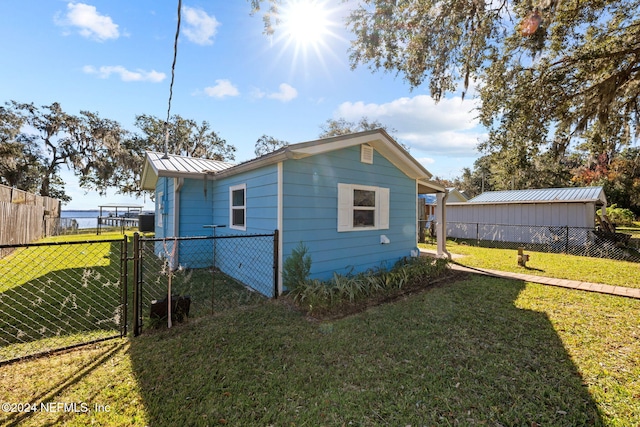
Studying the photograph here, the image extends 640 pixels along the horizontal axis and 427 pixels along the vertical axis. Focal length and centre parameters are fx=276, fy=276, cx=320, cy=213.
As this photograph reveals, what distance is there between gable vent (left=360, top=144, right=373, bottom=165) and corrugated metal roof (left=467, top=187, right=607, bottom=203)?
945 centimetres

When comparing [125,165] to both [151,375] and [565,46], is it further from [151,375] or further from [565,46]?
[565,46]

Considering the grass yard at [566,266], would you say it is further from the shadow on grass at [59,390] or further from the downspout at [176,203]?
the shadow on grass at [59,390]

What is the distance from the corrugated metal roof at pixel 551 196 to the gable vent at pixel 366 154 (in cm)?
945

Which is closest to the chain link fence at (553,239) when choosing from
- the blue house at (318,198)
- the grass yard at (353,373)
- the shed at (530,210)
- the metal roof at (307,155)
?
the shed at (530,210)

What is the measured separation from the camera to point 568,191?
11.7 m

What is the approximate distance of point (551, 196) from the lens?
11.7 metres

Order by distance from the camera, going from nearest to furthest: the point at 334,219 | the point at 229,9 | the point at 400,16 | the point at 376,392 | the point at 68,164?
the point at 376,392 < the point at 229,9 < the point at 334,219 < the point at 400,16 < the point at 68,164

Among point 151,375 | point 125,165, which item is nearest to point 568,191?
point 151,375

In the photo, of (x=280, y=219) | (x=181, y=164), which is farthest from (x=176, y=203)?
(x=280, y=219)

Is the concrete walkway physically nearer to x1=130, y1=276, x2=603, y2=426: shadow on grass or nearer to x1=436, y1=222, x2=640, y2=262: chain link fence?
x1=130, y1=276, x2=603, y2=426: shadow on grass

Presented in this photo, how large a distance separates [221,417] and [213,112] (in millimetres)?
9582

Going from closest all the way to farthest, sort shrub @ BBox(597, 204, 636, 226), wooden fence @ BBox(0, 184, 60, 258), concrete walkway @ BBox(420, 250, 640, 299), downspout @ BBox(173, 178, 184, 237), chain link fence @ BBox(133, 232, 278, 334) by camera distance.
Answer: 1. chain link fence @ BBox(133, 232, 278, 334)
2. concrete walkway @ BBox(420, 250, 640, 299)
3. downspout @ BBox(173, 178, 184, 237)
4. wooden fence @ BBox(0, 184, 60, 258)
5. shrub @ BBox(597, 204, 636, 226)

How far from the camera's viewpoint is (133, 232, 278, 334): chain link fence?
3.57 metres

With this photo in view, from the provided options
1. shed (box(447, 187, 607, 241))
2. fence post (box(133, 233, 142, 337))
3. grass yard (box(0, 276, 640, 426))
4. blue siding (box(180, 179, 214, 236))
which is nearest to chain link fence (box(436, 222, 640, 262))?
shed (box(447, 187, 607, 241))
